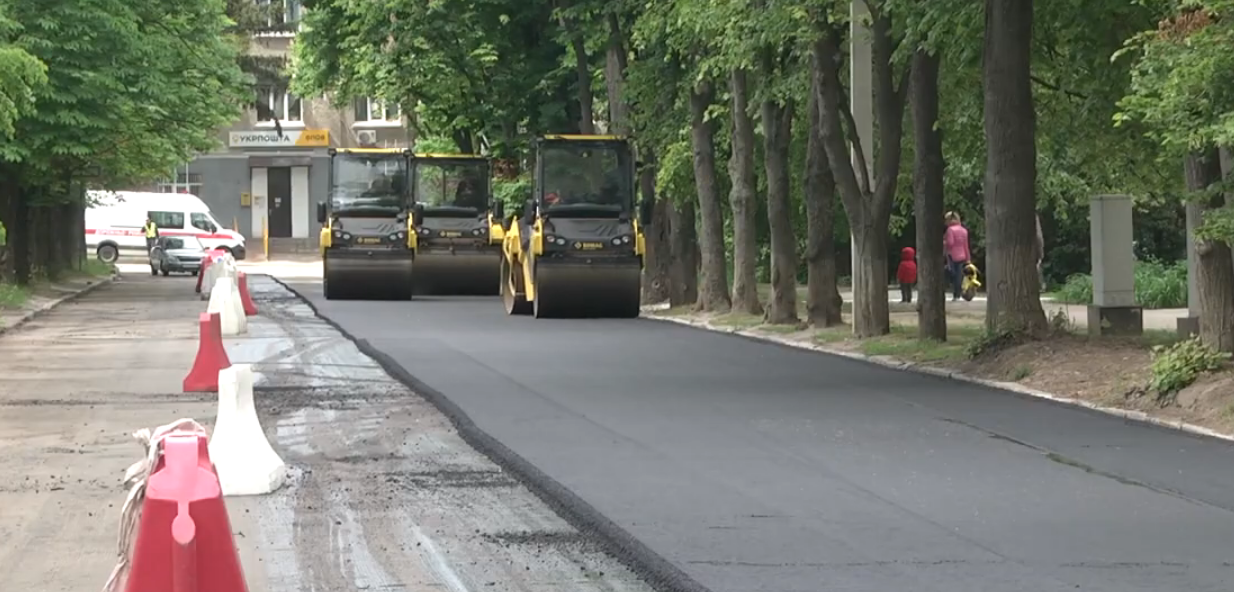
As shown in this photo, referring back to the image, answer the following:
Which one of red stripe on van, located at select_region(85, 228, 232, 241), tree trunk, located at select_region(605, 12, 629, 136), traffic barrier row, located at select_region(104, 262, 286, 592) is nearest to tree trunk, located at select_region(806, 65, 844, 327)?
tree trunk, located at select_region(605, 12, 629, 136)

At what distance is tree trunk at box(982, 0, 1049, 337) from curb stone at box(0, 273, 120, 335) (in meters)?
15.5

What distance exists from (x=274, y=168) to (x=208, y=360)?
203 feet

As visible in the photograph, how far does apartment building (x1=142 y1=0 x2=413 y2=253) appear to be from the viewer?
79250 millimetres

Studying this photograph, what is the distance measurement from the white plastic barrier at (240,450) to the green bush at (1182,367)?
308 inches

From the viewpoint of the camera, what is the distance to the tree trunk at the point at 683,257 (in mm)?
36375

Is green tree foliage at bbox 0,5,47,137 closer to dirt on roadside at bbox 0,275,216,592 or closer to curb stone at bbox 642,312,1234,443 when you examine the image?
dirt on roadside at bbox 0,275,216,592

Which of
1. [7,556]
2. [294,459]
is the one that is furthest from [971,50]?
[7,556]

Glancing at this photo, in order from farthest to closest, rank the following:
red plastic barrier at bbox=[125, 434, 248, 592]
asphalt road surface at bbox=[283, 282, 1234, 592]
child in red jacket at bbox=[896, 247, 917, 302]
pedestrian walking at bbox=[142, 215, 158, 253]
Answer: pedestrian walking at bbox=[142, 215, 158, 253], child in red jacket at bbox=[896, 247, 917, 302], asphalt road surface at bbox=[283, 282, 1234, 592], red plastic barrier at bbox=[125, 434, 248, 592]

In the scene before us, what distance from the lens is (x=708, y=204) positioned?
109 ft

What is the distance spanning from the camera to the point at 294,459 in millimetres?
13453

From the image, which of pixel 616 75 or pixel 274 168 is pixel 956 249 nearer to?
pixel 616 75

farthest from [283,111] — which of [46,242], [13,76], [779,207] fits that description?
[13,76]

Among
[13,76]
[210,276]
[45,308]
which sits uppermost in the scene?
[13,76]

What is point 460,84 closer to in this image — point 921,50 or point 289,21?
point 921,50
